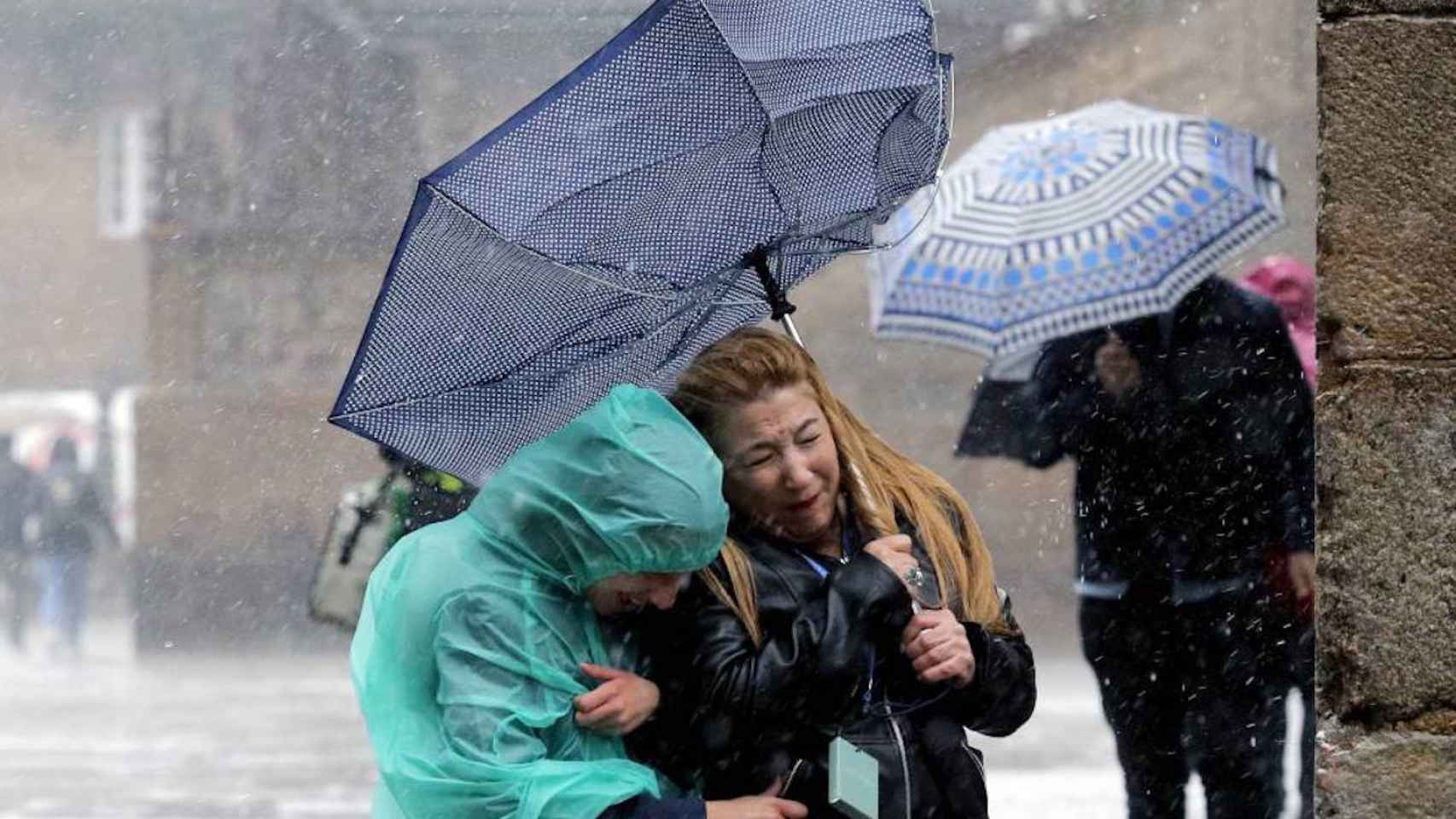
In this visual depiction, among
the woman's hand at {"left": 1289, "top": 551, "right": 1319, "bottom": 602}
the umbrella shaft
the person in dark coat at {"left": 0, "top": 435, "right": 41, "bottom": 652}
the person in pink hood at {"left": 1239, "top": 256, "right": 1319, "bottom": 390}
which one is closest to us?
the umbrella shaft

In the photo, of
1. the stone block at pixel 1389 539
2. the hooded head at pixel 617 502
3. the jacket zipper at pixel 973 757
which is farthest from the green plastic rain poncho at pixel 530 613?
the stone block at pixel 1389 539

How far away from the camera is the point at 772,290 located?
10.6 feet

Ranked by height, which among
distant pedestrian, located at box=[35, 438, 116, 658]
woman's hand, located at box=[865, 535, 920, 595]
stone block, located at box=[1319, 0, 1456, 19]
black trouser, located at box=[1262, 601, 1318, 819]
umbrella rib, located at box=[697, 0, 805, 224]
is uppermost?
stone block, located at box=[1319, 0, 1456, 19]

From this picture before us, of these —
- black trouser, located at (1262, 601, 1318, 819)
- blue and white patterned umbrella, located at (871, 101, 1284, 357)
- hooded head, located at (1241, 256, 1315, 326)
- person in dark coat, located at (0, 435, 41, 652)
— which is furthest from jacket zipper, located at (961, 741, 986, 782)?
person in dark coat, located at (0, 435, 41, 652)

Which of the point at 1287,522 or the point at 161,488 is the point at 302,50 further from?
the point at 1287,522

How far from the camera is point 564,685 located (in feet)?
9.43

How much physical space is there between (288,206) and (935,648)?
21.9m

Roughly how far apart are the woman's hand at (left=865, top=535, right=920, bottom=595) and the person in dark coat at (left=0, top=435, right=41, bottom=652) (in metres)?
16.2

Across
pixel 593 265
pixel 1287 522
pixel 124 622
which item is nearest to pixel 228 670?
pixel 124 622

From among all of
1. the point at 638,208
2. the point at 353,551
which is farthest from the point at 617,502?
the point at 353,551

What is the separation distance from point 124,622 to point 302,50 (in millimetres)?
7489

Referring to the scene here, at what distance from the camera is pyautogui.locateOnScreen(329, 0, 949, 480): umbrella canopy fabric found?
2.91 metres

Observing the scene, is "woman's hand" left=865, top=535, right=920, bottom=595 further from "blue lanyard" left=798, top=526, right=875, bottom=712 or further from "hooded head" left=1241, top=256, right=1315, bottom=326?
"hooded head" left=1241, top=256, right=1315, bottom=326

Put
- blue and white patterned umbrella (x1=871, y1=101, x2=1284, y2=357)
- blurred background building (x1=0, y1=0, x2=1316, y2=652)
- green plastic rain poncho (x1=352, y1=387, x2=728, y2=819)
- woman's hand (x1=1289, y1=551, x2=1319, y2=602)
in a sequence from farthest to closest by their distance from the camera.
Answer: blurred background building (x1=0, y1=0, x2=1316, y2=652)
blue and white patterned umbrella (x1=871, y1=101, x2=1284, y2=357)
woman's hand (x1=1289, y1=551, x2=1319, y2=602)
green plastic rain poncho (x1=352, y1=387, x2=728, y2=819)
